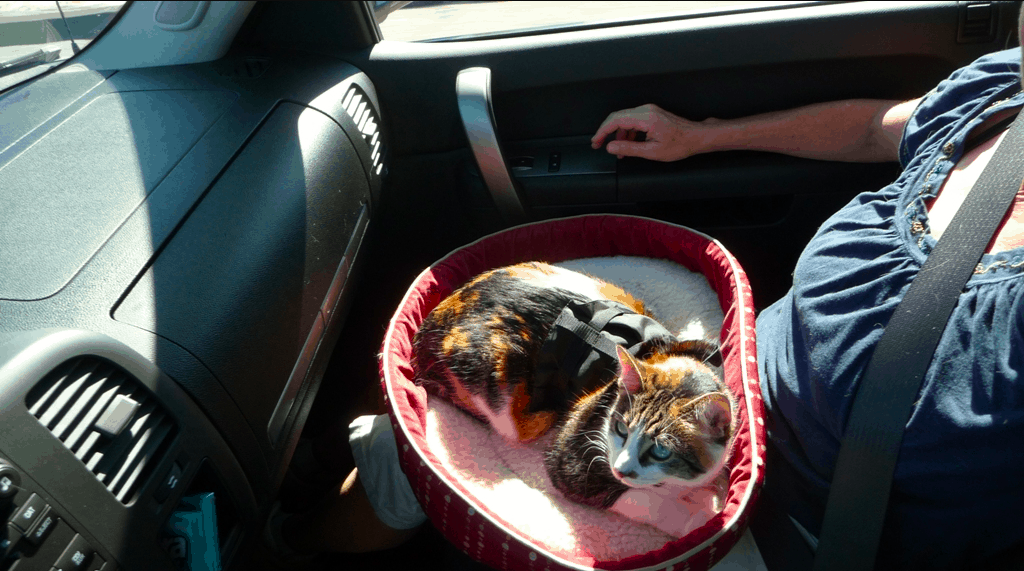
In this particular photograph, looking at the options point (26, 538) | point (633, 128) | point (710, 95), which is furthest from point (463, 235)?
point (26, 538)

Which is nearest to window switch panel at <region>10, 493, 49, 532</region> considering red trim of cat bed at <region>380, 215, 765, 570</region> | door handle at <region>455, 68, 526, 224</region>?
red trim of cat bed at <region>380, 215, 765, 570</region>

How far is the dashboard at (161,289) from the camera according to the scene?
82cm

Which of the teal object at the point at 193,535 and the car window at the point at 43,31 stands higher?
the car window at the point at 43,31

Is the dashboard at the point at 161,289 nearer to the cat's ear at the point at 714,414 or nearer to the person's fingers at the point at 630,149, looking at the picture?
the person's fingers at the point at 630,149

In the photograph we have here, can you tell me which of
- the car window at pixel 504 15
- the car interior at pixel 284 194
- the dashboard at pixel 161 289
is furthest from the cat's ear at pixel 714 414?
the car window at pixel 504 15

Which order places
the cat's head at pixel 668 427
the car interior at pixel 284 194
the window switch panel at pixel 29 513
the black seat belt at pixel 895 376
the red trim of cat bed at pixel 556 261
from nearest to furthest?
the window switch panel at pixel 29 513, the car interior at pixel 284 194, the black seat belt at pixel 895 376, the red trim of cat bed at pixel 556 261, the cat's head at pixel 668 427

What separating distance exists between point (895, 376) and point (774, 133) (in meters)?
0.98

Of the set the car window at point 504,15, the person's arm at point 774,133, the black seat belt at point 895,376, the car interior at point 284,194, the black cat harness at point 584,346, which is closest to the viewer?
the car interior at point 284,194

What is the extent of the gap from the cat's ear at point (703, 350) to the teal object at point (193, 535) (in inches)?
40.3

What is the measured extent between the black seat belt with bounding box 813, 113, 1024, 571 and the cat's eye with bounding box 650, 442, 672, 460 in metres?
0.30

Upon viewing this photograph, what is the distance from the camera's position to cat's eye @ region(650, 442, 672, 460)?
4.28 ft

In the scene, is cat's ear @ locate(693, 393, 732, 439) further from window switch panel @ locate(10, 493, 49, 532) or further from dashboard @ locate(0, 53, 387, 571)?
window switch panel @ locate(10, 493, 49, 532)

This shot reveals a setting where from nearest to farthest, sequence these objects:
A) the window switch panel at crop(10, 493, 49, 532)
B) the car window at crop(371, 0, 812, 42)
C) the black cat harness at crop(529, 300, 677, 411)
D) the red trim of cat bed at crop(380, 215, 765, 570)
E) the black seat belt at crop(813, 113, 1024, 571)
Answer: the window switch panel at crop(10, 493, 49, 532)
the black seat belt at crop(813, 113, 1024, 571)
the red trim of cat bed at crop(380, 215, 765, 570)
the black cat harness at crop(529, 300, 677, 411)
the car window at crop(371, 0, 812, 42)

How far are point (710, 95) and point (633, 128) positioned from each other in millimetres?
252
